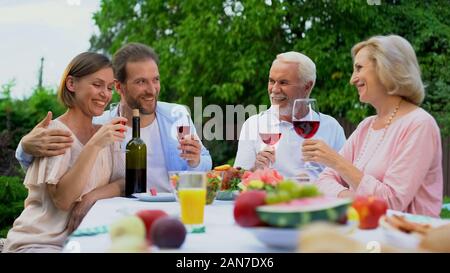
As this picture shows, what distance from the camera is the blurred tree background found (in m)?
12.2

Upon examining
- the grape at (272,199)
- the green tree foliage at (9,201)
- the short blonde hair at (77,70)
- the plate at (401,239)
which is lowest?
the green tree foliage at (9,201)

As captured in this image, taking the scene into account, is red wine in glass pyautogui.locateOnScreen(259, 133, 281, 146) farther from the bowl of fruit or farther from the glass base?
the glass base

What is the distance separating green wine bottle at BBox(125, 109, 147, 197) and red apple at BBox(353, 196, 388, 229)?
153 cm

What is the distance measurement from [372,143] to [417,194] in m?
0.30

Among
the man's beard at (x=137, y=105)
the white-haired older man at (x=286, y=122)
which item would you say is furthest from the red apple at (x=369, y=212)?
the white-haired older man at (x=286, y=122)

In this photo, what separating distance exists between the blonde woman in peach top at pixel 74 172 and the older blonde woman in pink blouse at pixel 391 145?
0.87 metres

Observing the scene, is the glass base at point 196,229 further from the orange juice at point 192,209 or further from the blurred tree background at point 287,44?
the blurred tree background at point 287,44

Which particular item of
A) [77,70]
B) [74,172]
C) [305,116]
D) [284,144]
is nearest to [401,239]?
[305,116]

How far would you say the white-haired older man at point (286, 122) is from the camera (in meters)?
4.17

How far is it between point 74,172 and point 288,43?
1048cm

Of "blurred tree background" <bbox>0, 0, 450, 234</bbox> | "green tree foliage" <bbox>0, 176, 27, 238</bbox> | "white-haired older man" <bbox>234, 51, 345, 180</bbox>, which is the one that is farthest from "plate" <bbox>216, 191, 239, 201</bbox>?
"blurred tree background" <bbox>0, 0, 450, 234</bbox>
